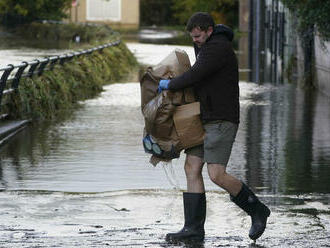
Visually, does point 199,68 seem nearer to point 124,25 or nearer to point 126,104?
point 126,104

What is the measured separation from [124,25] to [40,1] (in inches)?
453

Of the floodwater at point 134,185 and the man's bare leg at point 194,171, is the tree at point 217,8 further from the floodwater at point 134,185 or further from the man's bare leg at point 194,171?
the man's bare leg at point 194,171

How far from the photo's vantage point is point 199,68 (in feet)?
25.6

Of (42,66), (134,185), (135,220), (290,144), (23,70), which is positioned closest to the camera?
(135,220)

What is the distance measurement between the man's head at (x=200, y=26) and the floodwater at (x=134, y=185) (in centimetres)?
128

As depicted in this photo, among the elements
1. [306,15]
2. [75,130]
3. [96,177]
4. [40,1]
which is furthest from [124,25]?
[96,177]

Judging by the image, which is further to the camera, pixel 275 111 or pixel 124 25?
pixel 124 25

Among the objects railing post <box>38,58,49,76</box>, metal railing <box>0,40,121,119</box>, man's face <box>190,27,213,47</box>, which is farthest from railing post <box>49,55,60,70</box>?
man's face <box>190,27,213,47</box>

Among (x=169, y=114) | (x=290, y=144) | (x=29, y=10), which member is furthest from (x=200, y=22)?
(x=29, y=10)

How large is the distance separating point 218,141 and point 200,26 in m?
0.86

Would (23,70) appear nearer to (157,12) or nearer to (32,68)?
(32,68)

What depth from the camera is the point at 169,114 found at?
7973 millimetres

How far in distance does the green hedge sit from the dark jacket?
30.9 feet

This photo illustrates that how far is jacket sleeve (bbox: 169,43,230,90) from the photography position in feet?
25.6
